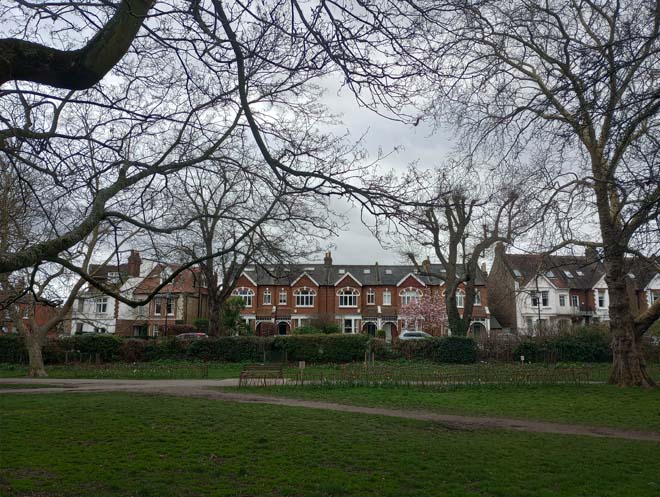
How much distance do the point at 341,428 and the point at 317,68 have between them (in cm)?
835

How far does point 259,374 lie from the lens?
23047 millimetres

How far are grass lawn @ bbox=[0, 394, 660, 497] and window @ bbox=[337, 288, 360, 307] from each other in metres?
44.8

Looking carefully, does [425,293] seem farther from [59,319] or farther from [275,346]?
[59,319]

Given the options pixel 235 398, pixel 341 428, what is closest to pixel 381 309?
pixel 235 398

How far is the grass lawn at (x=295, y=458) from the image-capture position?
24.2 feet

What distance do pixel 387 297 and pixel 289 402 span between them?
42465mm

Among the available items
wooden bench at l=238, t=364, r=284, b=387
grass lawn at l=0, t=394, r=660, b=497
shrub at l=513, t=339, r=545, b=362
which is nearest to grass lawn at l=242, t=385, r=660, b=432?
wooden bench at l=238, t=364, r=284, b=387

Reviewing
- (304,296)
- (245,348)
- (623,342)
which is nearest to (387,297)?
(304,296)

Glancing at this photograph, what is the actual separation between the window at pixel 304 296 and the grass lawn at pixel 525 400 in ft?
122

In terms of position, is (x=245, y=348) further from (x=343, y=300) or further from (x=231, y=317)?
(x=343, y=300)

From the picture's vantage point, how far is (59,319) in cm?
2764

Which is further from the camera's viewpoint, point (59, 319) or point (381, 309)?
point (381, 309)

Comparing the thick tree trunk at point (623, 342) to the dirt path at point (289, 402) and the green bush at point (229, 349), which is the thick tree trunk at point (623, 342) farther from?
the green bush at point (229, 349)

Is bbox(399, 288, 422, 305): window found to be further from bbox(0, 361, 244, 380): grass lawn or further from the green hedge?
bbox(0, 361, 244, 380): grass lawn
